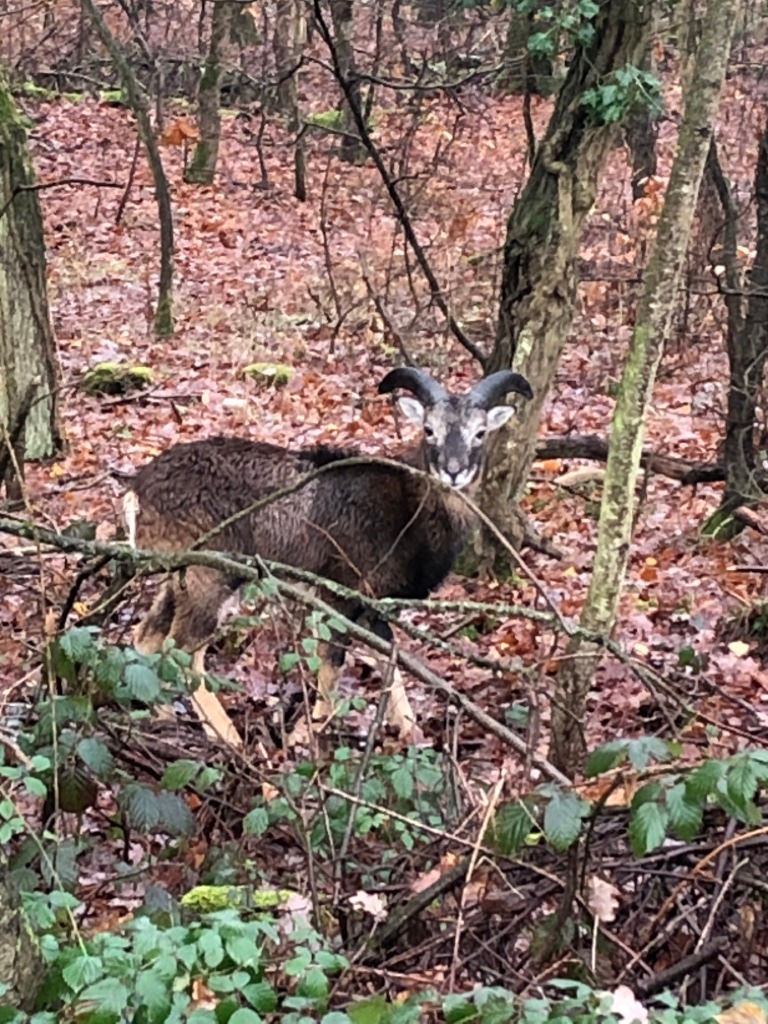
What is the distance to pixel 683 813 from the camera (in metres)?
3.15

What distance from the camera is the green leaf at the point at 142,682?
4.00m

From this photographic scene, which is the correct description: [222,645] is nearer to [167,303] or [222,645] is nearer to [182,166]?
[167,303]

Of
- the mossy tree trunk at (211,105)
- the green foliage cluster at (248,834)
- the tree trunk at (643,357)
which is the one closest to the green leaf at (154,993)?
the green foliage cluster at (248,834)

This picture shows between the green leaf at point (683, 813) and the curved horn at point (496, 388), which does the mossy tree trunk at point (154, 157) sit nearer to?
the curved horn at point (496, 388)

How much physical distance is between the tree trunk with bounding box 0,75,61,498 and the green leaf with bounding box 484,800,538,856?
8.44m

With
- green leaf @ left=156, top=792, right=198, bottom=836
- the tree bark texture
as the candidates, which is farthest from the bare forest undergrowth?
the tree bark texture

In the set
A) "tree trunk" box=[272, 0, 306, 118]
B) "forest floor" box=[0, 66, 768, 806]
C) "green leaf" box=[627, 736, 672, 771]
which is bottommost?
"forest floor" box=[0, 66, 768, 806]

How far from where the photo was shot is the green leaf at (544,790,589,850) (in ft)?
10.7

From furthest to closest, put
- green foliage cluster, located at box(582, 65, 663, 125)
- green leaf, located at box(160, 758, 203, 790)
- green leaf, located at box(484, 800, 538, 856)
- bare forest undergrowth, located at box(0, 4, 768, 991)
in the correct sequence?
1. green foliage cluster, located at box(582, 65, 663, 125)
2. green leaf, located at box(160, 758, 203, 790)
3. bare forest undergrowth, located at box(0, 4, 768, 991)
4. green leaf, located at box(484, 800, 538, 856)

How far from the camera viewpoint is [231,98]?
2828 cm

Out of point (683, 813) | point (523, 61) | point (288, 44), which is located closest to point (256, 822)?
point (683, 813)

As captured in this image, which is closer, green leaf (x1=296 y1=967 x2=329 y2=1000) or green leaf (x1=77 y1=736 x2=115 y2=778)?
green leaf (x1=296 y1=967 x2=329 y2=1000)

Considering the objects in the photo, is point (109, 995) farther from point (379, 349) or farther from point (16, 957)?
point (379, 349)

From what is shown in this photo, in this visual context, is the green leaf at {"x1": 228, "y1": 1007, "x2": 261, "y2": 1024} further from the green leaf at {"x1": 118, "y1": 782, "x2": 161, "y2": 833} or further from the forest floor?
the forest floor
